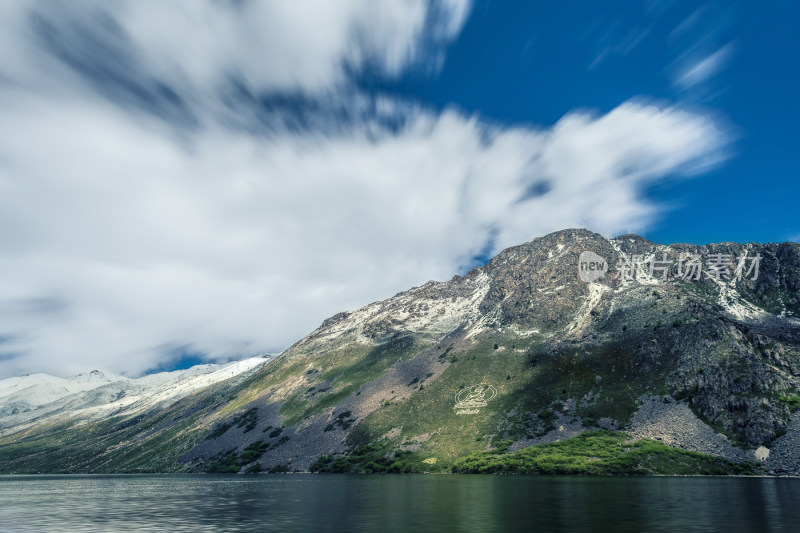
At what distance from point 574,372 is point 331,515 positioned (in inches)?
6612

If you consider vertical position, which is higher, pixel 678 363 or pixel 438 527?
pixel 678 363

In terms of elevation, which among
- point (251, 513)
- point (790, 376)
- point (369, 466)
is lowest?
point (369, 466)

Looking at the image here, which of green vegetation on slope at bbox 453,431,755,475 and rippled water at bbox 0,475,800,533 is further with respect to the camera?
green vegetation on slope at bbox 453,431,755,475

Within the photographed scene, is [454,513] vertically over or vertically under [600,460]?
over

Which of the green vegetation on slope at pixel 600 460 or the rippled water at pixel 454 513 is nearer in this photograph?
the rippled water at pixel 454 513

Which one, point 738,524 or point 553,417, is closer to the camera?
point 738,524

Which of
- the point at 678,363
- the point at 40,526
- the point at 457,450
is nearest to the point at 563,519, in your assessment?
the point at 40,526

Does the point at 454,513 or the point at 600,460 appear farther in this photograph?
the point at 600,460

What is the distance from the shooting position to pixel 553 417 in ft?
565

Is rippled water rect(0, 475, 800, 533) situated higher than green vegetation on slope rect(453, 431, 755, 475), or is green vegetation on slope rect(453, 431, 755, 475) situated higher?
rippled water rect(0, 475, 800, 533)

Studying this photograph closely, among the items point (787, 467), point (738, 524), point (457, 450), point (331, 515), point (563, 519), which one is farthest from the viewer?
point (457, 450)

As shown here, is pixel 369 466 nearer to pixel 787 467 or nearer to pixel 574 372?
pixel 574 372

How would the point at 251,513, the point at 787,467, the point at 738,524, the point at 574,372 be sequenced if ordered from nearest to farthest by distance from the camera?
the point at 738,524
the point at 251,513
the point at 787,467
the point at 574,372

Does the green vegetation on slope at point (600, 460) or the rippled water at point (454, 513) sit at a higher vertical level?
the rippled water at point (454, 513)
